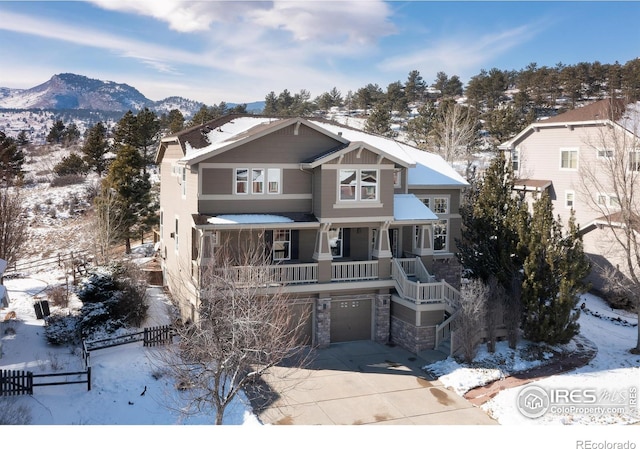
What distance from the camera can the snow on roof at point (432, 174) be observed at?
24625mm

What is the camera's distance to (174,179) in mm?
24688

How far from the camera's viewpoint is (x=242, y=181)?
66.0 ft

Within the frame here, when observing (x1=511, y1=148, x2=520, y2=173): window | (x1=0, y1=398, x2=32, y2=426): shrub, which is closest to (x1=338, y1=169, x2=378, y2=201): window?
→ (x1=0, y1=398, x2=32, y2=426): shrub

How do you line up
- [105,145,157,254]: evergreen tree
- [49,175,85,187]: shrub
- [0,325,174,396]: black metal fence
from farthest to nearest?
[49,175,85,187]: shrub → [105,145,157,254]: evergreen tree → [0,325,174,396]: black metal fence

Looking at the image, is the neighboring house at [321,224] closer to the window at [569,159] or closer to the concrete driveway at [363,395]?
the concrete driveway at [363,395]

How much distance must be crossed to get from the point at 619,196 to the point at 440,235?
7.65 meters

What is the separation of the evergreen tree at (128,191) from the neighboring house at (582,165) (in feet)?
72.9

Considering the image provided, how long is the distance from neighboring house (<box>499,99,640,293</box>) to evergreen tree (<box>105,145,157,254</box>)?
22.2 metres

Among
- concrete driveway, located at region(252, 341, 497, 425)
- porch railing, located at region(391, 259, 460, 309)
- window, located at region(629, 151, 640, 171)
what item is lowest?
concrete driveway, located at region(252, 341, 497, 425)

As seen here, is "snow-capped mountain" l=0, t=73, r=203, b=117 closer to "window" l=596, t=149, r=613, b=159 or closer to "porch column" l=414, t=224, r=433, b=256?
"porch column" l=414, t=224, r=433, b=256

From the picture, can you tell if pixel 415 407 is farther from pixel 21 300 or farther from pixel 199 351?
pixel 21 300

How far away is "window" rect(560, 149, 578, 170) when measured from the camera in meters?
30.9

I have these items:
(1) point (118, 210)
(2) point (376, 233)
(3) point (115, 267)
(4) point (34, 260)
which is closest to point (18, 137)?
(4) point (34, 260)

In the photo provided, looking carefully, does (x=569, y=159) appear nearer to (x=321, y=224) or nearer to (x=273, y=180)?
(x=321, y=224)
